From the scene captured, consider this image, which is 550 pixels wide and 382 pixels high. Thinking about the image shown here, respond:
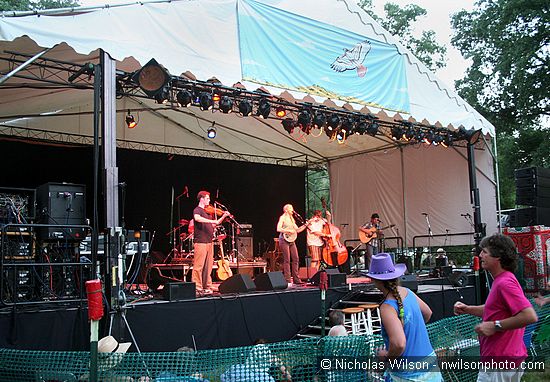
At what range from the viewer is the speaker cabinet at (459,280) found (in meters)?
10.5

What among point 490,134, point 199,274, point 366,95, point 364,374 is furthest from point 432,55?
point 364,374

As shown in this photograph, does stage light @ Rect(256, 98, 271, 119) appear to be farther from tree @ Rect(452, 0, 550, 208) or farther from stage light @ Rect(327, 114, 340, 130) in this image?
tree @ Rect(452, 0, 550, 208)

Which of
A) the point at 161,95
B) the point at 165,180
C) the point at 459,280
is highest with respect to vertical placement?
the point at 161,95

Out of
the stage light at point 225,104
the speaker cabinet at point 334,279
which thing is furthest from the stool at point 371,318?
the stage light at point 225,104

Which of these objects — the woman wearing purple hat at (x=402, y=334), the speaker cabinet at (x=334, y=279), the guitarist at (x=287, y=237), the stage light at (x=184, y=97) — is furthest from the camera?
the guitarist at (x=287, y=237)

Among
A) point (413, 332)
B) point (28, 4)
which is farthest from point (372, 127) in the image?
point (28, 4)

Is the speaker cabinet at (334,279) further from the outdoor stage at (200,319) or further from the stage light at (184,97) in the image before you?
the stage light at (184,97)

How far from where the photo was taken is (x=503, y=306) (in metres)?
3.32

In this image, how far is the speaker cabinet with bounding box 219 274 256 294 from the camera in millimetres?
8541

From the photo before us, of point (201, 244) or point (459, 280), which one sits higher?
point (201, 244)

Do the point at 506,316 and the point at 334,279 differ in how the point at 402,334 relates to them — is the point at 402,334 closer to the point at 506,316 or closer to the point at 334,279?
the point at 506,316

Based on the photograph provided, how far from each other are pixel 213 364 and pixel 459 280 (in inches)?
308

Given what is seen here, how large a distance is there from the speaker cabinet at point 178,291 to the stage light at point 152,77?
8.86ft

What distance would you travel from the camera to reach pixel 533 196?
11555 mm
